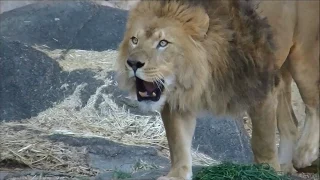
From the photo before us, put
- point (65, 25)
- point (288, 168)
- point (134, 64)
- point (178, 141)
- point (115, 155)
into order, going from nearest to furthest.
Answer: point (134, 64) < point (178, 141) < point (288, 168) < point (115, 155) < point (65, 25)

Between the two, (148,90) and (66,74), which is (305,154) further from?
(66,74)

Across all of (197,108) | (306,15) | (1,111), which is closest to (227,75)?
(197,108)

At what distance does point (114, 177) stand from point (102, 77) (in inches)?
116

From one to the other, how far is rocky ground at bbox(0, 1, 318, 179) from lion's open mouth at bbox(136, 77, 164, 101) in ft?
4.48

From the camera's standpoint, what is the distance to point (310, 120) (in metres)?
5.66

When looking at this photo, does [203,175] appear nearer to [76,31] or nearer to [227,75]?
[227,75]

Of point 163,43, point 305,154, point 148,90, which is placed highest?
point 163,43

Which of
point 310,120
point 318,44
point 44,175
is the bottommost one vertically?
point 44,175

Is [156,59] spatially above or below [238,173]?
above

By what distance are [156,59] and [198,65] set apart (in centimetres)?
22

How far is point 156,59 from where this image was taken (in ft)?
12.8

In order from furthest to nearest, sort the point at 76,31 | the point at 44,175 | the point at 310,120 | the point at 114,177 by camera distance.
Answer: the point at 76,31 → the point at 310,120 → the point at 44,175 → the point at 114,177

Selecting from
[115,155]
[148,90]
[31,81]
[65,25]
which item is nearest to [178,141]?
[148,90]

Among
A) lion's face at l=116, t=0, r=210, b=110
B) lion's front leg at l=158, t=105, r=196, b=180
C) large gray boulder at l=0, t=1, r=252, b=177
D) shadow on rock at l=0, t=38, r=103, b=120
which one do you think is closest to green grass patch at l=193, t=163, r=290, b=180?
lion's front leg at l=158, t=105, r=196, b=180
